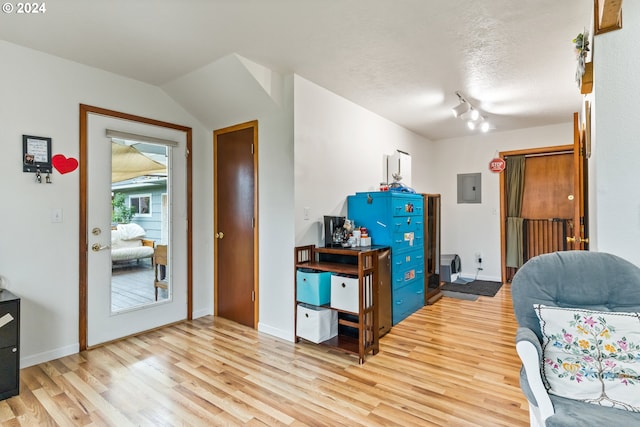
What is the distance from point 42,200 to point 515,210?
237 inches

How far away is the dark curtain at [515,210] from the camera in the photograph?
5371 mm

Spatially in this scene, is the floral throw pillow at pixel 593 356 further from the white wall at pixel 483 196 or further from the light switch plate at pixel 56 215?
the white wall at pixel 483 196

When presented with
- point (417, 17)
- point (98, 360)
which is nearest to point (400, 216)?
point (417, 17)

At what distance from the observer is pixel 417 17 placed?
2.22 m

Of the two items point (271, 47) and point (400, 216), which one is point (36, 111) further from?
point (400, 216)

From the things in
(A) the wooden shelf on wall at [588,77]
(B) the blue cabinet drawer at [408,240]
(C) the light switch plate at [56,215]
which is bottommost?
(B) the blue cabinet drawer at [408,240]

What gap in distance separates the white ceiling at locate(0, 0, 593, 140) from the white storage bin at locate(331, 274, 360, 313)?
1.85 metres

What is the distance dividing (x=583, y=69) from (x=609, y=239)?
3.33ft

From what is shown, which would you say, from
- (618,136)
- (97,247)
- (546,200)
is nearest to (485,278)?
(546,200)

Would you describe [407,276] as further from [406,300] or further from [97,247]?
[97,247]

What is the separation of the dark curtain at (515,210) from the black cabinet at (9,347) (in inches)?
236

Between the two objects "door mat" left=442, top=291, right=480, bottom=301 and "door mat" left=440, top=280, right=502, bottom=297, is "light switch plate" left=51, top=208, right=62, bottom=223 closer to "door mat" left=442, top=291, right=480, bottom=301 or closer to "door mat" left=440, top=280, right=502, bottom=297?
"door mat" left=442, top=291, right=480, bottom=301

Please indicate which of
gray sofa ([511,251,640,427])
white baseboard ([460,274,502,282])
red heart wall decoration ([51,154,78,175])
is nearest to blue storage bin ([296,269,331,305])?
gray sofa ([511,251,640,427])

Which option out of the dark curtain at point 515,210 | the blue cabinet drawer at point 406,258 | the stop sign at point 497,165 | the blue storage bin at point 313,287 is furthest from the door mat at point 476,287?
the blue storage bin at point 313,287
